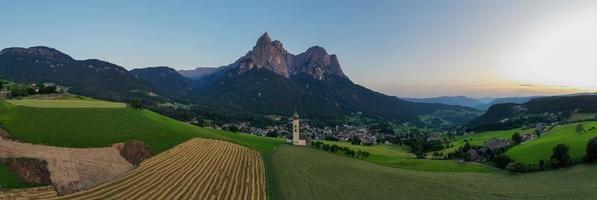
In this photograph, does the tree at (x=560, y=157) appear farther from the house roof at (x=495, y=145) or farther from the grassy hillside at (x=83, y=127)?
the grassy hillside at (x=83, y=127)

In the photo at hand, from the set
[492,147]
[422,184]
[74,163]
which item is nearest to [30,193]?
[74,163]

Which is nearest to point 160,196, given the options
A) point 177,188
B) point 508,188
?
point 177,188

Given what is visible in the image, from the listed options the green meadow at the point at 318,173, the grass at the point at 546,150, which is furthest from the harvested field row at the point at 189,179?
the grass at the point at 546,150

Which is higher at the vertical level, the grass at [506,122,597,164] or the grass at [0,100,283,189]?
the grass at [0,100,283,189]

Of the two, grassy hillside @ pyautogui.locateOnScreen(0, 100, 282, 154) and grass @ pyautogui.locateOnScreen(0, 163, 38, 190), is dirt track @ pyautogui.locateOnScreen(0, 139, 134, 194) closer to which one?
grass @ pyautogui.locateOnScreen(0, 163, 38, 190)

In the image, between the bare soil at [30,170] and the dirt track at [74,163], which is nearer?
the bare soil at [30,170]

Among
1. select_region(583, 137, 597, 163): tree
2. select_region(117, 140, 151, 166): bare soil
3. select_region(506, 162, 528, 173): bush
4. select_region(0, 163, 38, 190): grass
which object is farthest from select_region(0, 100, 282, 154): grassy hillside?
select_region(583, 137, 597, 163): tree

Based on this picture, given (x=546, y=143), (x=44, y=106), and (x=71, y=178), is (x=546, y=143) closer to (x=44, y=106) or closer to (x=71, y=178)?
(x=71, y=178)

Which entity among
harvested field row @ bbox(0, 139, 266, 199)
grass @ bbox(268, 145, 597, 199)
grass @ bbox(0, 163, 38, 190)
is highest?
grass @ bbox(0, 163, 38, 190)
